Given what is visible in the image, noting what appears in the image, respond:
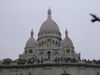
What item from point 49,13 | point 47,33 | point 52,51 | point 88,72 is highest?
point 49,13

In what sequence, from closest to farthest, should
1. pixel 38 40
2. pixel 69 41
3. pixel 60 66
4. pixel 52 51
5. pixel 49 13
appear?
pixel 60 66 → pixel 52 51 → pixel 69 41 → pixel 38 40 → pixel 49 13

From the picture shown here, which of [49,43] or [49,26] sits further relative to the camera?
[49,26]

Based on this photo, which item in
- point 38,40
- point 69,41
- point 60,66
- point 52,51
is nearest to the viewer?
point 60,66

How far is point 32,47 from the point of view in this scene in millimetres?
101562

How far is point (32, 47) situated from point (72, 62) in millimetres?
48635

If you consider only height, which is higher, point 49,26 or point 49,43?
point 49,26

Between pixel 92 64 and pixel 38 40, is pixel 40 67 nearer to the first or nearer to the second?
pixel 92 64

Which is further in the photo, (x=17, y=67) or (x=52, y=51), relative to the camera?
(x=52, y=51)

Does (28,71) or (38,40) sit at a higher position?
(38,40)

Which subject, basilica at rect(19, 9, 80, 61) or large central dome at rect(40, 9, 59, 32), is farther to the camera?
large central dome at rect(40, 9, 59, 32)

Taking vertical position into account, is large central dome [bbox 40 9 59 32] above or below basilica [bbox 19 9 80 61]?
above

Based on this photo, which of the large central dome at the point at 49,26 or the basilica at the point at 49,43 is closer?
the basilica at the point at 49,43

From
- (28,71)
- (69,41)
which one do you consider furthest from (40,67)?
(69,41)

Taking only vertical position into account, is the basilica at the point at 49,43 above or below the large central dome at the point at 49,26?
below
